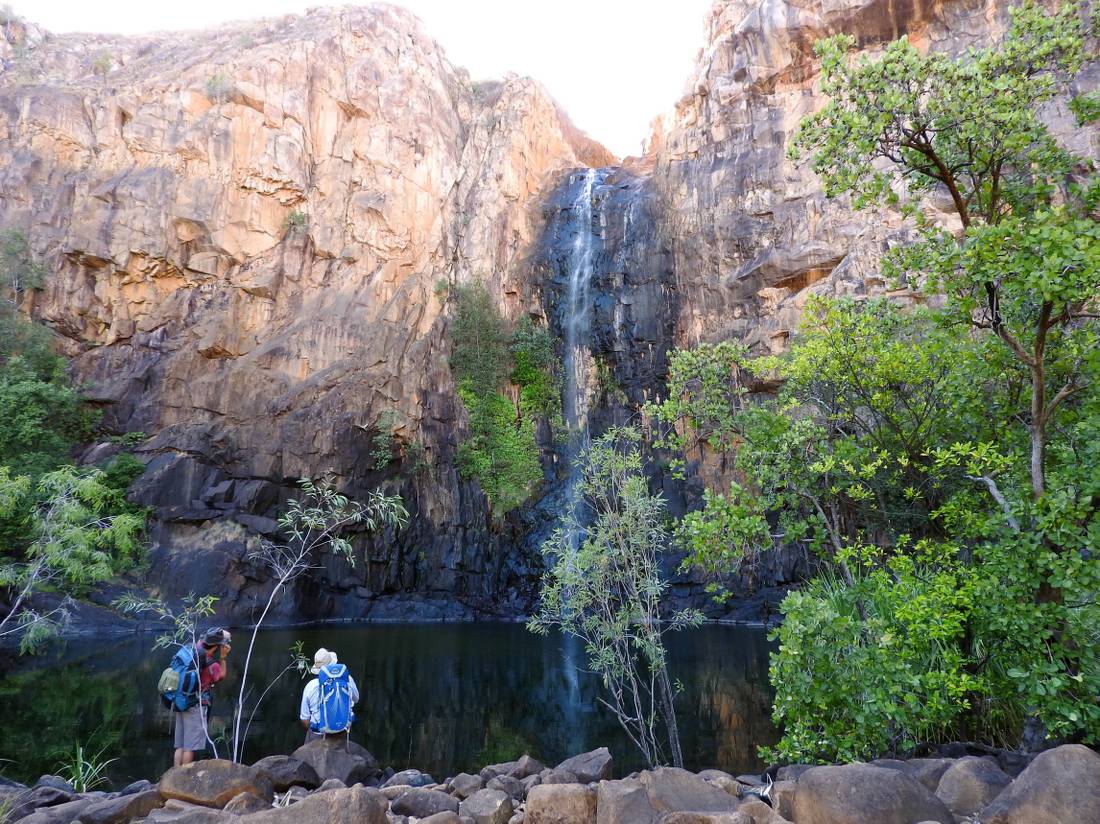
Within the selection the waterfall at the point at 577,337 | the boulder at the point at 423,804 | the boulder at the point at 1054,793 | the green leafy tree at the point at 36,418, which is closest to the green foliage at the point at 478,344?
the waterfall at the point at 577,337

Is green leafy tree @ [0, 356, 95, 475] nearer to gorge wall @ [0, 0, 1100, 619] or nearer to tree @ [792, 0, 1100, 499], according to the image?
gorge wall @ [0, 0, 1100, 619]

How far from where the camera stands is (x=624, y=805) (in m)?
5.08

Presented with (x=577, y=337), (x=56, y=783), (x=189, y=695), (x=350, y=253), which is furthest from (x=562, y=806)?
(x=350, y=253)

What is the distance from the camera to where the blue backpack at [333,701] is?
8.39 metres

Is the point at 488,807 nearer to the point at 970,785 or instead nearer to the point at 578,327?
the point at 970,785

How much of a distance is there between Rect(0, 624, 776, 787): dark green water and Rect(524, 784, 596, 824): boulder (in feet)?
14.3

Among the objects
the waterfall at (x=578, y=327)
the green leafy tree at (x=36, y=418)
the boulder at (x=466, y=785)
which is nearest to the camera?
the boulder at (x=466, y=785)

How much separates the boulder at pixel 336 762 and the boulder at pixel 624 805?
385 cm

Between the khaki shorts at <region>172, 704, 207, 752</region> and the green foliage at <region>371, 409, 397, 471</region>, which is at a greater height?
the green foliage at <region>371, 409, 397, 471</region>

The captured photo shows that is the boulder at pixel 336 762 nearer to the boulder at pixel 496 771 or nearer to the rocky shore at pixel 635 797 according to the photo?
the rocky shore at pixel 635 797

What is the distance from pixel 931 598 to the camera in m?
5.57

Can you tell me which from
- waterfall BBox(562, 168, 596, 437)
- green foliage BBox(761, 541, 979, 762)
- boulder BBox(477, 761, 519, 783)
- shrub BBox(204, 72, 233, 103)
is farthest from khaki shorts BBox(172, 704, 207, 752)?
shrub BBox(204, 72, 233, 103)

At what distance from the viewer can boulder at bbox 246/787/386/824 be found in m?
4.75

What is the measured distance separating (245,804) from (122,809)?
1.04m
